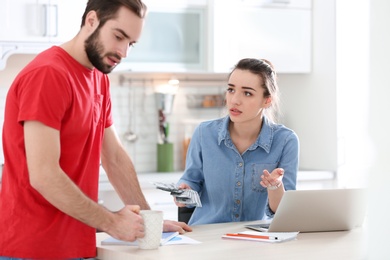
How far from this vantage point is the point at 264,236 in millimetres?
2271

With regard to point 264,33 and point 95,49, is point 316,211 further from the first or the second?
point 264,33

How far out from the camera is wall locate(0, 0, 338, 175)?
4.91 metres

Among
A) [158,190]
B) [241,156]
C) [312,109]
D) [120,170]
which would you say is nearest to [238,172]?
[241,156]

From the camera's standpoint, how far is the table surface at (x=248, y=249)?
2.00 metres

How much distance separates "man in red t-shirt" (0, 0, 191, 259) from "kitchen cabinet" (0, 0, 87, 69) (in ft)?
6.97

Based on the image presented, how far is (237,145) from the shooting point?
288 cm

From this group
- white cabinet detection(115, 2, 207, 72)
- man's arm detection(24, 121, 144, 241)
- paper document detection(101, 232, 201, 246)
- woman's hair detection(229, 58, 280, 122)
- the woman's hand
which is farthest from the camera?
white cabinet detection(115, 2, 207, 72)

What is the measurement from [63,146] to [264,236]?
0.78m

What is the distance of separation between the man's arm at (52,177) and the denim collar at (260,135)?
1.06 meters

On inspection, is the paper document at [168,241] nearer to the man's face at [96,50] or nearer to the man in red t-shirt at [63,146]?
the man in red t-shirt at [63,146]

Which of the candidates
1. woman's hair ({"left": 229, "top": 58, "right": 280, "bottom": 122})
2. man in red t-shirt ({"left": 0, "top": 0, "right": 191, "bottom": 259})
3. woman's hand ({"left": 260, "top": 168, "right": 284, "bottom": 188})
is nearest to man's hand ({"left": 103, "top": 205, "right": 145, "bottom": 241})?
man in red t-shirt ({"left": 0, "top": 0, "right": 191, "bottom": 259})

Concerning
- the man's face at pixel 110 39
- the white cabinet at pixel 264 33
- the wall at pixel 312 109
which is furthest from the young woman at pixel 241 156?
the wall at pixel 312 109

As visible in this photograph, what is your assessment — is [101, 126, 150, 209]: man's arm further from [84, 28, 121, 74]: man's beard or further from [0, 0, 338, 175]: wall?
[0, 0, 338, 175]: wall

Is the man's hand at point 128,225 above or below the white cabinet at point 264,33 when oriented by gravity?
below
